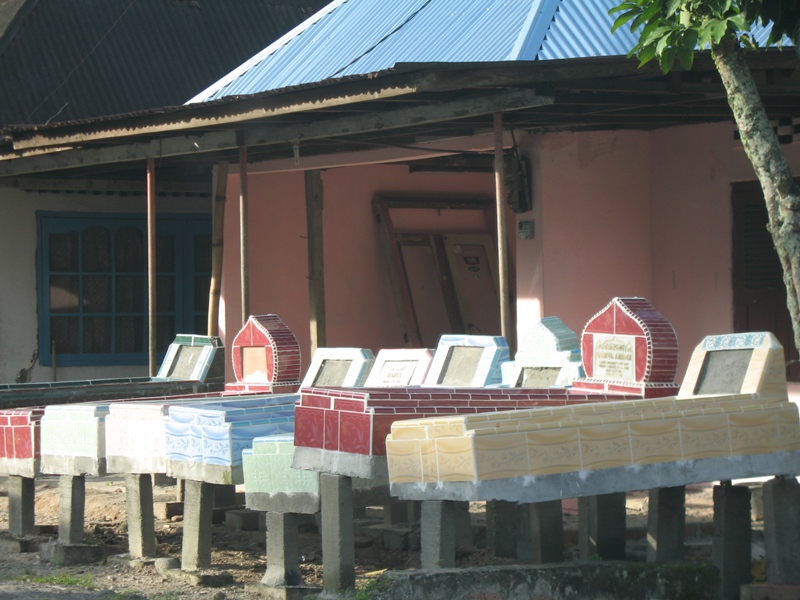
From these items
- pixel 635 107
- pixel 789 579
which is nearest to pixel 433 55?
pixel 635 107

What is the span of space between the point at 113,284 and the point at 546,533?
911 centimetres

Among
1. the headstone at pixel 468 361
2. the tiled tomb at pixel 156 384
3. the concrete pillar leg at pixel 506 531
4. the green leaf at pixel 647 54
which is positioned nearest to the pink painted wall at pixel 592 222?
the headstone at pixel 468 361

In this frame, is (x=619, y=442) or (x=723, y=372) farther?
(x=723, y=372)

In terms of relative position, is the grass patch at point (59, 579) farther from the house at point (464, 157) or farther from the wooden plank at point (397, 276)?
the wooden plank at point (397, 276)

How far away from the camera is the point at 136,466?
7.82 m

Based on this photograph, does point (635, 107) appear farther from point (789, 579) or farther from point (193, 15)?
point (193, 15)

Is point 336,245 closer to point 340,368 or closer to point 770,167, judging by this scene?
point 340,368

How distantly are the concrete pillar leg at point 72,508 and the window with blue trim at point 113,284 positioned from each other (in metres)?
6.09

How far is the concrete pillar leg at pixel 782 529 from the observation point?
237 inches

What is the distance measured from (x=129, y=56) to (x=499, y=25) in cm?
727

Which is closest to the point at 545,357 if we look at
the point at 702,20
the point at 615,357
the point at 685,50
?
the point at 615,357

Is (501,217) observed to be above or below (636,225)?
below

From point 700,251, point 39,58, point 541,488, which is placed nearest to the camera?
point 541,488

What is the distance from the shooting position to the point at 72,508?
843 centimetres
